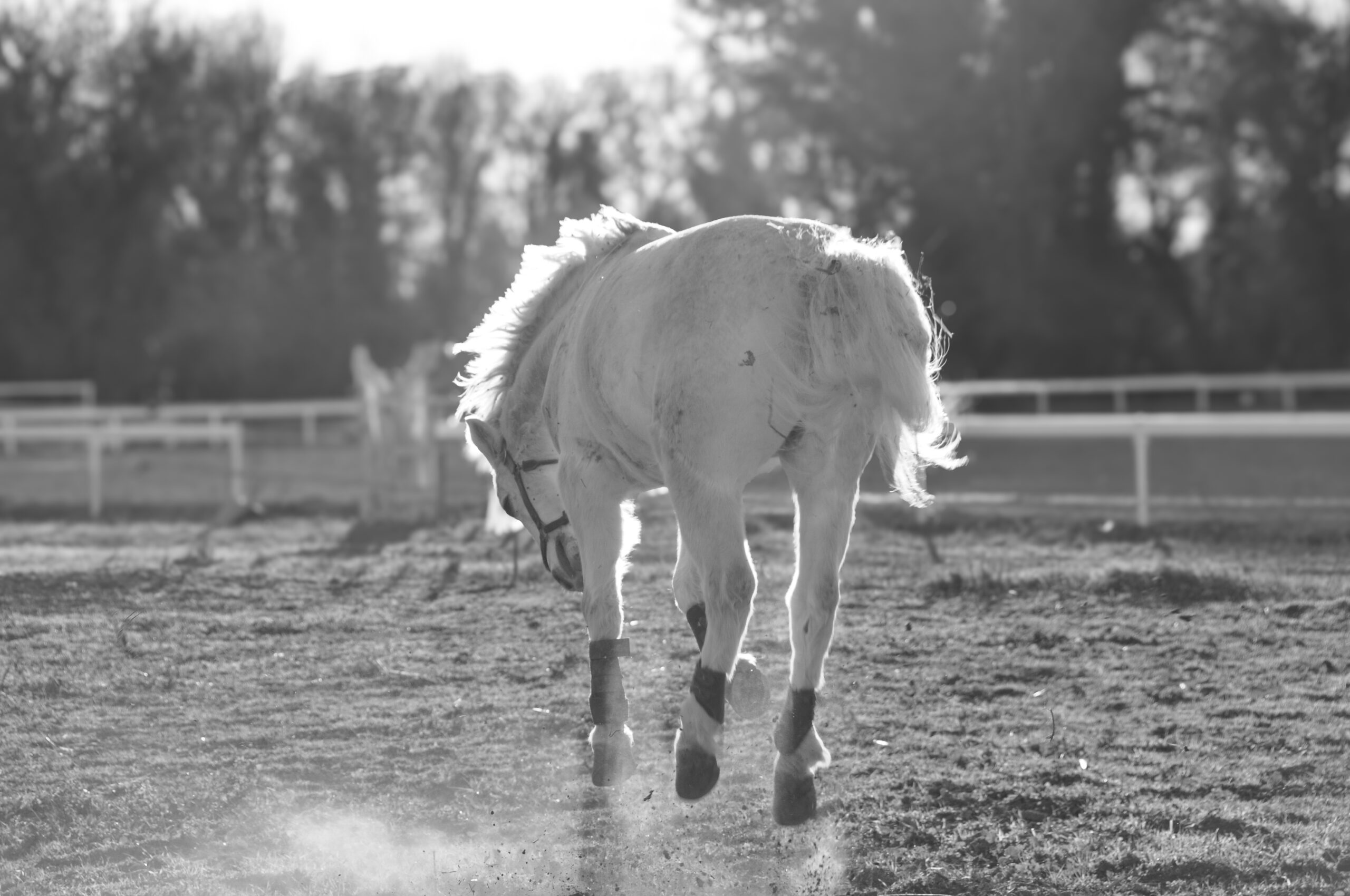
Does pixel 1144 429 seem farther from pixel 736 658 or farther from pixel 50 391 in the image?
pixel 50 391

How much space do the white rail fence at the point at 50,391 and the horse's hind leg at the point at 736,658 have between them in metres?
28.8

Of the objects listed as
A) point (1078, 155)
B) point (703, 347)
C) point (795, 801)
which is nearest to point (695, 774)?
point (795, 801)

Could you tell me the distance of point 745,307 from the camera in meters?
4.42

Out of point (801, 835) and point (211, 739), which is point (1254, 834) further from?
point (211, 739)

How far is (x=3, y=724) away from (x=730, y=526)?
3381mm

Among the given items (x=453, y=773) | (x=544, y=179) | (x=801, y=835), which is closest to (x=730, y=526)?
(x=801, y=835)

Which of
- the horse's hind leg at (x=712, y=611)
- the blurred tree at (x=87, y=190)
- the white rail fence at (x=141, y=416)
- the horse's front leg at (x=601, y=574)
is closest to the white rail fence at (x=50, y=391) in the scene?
the blurred tree at (x=87, y=190)

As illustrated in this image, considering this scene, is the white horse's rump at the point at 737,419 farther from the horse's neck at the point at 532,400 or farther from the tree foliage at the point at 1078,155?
the tree foliage at the point at 1078,155

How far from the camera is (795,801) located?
4.38 metres

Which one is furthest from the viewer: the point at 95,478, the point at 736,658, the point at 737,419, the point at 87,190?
the point at 87,190

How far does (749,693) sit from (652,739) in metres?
0.91

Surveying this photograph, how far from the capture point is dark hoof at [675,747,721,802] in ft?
14.3

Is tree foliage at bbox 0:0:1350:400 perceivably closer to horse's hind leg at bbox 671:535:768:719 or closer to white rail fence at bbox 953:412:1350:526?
white rail fence at bbox 953:412:1350:526

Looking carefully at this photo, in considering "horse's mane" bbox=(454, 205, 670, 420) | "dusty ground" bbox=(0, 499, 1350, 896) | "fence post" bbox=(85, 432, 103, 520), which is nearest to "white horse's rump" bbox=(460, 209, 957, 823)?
"dusty ground" bbox=(0, 499, 1350, 896)
